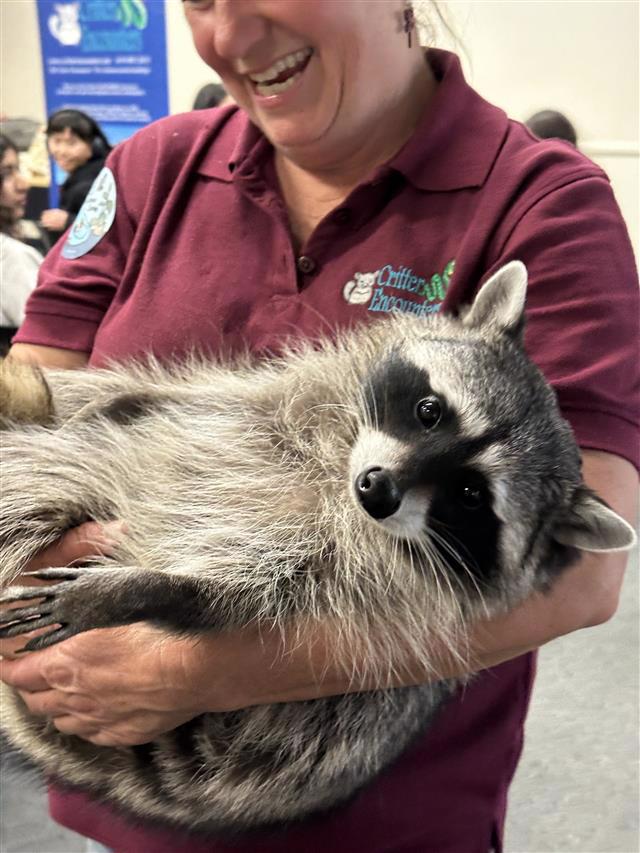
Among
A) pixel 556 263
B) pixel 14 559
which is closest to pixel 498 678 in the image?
pixel 556 263

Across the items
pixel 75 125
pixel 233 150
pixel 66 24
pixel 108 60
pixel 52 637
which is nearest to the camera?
pixel 52 637

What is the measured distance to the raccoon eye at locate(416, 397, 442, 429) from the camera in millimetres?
1279

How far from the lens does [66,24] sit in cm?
669

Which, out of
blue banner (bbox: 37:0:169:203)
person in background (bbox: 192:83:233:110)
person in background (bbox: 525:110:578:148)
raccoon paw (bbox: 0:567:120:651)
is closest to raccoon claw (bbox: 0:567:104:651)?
raccoon paw (bbox: 0:567:120:651)

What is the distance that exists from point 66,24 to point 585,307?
Answer: 682 cm

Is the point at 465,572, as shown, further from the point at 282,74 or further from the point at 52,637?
the point at 282,74

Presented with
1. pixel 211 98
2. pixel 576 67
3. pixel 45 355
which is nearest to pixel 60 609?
pixel 45 355

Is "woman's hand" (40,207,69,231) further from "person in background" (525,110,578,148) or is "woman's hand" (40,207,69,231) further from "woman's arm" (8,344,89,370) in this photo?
"woman's arm" (8,344,89,370)

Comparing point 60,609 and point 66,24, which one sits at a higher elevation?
point 60,609

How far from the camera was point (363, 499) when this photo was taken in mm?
1210

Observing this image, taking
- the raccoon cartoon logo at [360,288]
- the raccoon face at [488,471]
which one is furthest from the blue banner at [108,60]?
the raccoon face at [488,471]

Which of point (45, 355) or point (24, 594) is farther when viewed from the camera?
point (45, 355)

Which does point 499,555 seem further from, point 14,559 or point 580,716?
point 580,716

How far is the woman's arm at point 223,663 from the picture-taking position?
1.21m
